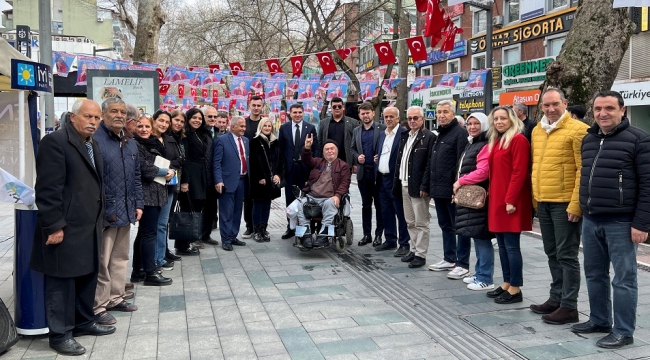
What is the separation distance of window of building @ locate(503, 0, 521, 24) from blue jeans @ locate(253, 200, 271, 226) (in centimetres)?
2239

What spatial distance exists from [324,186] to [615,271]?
4.34 m

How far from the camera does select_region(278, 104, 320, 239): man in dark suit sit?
29.2 feet

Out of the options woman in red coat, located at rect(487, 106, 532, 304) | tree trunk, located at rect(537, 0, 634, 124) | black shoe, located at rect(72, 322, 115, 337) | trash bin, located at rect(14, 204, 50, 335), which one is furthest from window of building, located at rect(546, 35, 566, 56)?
trash bin, located at rect(14, 204, 50, 335)

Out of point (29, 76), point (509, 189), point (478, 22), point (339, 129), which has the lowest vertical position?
point (509, 189)

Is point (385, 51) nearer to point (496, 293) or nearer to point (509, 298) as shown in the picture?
point (496, 293)

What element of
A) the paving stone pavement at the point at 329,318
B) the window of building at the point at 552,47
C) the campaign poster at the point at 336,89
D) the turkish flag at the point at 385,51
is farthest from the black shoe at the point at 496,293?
the window of building at the point at 552,47

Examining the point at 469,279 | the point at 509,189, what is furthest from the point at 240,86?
the point at 509,189

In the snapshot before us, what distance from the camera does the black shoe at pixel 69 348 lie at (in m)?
4.29

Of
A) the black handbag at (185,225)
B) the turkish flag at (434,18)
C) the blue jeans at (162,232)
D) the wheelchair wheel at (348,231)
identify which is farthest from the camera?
the turkish flag at (434,18)

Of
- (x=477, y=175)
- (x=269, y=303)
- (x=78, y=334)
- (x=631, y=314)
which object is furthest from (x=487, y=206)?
(x=78, y=334)

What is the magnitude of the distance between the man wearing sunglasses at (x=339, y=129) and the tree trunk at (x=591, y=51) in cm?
335

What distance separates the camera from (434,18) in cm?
1124

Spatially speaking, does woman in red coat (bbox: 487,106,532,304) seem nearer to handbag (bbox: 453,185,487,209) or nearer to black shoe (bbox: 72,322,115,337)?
handbag (bbox: 453,185,487,209)

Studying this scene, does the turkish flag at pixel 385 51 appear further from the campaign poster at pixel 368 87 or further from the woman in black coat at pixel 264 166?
the woman in black coat at pixel 264 166
